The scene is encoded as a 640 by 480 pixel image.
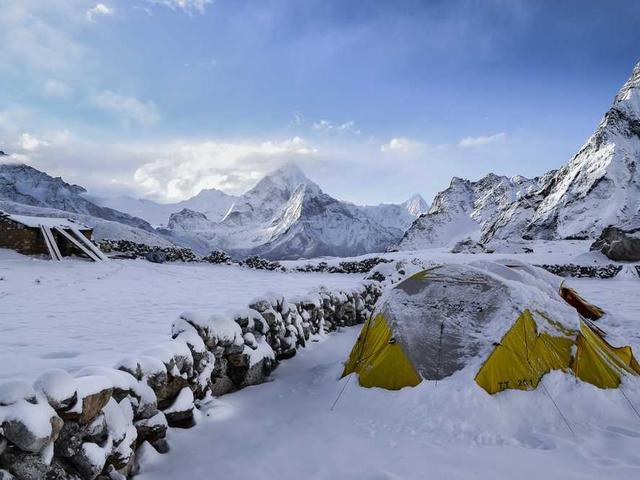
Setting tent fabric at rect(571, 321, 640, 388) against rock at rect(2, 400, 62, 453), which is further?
tent fabric at rect(571, 321, 640, 388)

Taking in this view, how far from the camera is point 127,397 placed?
159 inches

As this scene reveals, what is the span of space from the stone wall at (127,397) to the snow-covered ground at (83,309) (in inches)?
30.7

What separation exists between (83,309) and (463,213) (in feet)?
578

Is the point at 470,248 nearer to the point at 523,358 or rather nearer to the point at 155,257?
the point at 155,257

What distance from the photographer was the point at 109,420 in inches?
146

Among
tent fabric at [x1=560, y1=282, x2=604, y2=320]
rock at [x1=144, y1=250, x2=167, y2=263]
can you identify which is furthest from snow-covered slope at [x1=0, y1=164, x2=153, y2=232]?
tent fabric at [x1=560, y1=282, x2=604, y2=320]

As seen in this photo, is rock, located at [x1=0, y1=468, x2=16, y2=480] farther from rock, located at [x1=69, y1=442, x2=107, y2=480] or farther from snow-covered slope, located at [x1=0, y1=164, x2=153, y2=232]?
snow-covered slope, located at [x1=0, y1=164, x2=153, y2=232]

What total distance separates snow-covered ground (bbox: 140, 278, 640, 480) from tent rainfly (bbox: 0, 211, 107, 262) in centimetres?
2062

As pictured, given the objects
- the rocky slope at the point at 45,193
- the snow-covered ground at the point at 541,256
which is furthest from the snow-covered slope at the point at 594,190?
the rocky slope at the point at 45,193

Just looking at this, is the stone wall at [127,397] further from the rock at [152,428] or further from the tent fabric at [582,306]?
the tent fabric at [582,306]

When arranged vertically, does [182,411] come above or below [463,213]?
below

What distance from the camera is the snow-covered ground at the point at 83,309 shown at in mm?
5242

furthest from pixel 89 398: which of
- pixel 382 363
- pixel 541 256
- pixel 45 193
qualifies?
pixel 45 193

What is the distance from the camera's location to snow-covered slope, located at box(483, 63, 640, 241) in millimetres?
61188
